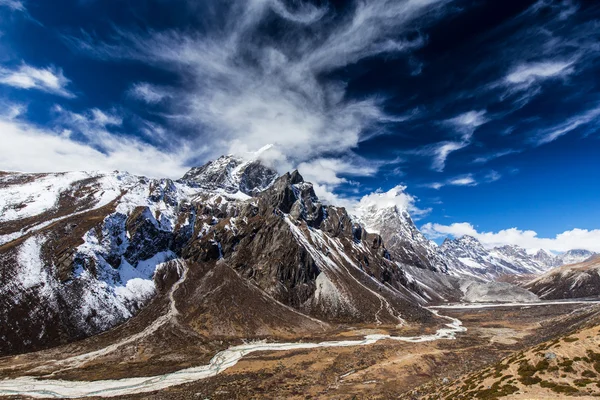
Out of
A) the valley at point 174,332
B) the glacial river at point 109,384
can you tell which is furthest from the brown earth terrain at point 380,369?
the glacial river at point 109,384

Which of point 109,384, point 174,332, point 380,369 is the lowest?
point 380,369

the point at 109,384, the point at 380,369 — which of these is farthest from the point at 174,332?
the point at 380,369

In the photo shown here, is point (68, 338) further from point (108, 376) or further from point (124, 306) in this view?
point (108, 376)

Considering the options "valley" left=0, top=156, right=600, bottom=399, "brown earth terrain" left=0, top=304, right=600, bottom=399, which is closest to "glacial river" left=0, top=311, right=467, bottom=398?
"valley" left=0, top=156, right=600, bottom=399

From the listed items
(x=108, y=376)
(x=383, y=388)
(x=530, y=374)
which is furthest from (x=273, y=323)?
(x=530, y=374)

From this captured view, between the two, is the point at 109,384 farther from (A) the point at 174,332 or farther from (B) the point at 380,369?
(B) the point at 380,369

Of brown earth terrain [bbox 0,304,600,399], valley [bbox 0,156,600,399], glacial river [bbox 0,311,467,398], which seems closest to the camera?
brown earth terrain [bbox 0,304,600,399]

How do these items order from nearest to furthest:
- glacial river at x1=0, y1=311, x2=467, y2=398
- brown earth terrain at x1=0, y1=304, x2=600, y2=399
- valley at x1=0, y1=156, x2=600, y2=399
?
1. brown earth terrain at x1=0, y1=304, x2=600, y2=399
2. glacial river at x1=0, y1=311, x2=467, y2=398
3. valley at x1=0, y1=156, x2=600, y2=399

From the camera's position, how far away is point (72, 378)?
282 ft

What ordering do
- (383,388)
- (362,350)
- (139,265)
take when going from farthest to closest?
1. (139,265)
2. (362,350)
3. (383,388)

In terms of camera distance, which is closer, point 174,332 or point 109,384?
point 109,384

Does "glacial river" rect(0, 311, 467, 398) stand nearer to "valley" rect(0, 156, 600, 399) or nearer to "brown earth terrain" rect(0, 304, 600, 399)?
"valley" rect(0, 156, 600, 399)

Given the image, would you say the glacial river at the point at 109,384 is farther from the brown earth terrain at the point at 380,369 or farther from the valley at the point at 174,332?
the brown earth terrain at the point at 380,369

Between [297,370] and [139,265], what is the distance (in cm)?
13207
